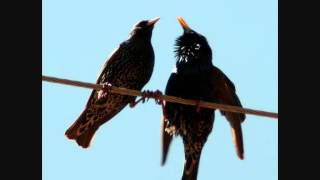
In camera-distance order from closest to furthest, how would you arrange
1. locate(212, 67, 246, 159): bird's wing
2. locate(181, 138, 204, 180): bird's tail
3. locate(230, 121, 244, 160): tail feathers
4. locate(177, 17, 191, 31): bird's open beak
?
locate(230, 121, 244, 160): tail feathers
locate(212, 67, 246, 159): bird's wing
locate(181, 138, 204, 180): bird's tail
locate(177, 17, 191, 31): bird's open beak

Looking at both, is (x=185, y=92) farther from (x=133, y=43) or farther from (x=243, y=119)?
(x=133, y=43)

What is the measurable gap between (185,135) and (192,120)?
19 cm

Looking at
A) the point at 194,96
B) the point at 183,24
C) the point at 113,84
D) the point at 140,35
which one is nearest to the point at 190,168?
Answer: the point at 194,96

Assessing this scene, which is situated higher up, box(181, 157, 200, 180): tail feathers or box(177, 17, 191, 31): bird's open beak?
box(177, 17, 191, 31): bird's open beak

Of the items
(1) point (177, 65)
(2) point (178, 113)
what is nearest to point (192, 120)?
(2) point (178, 113)

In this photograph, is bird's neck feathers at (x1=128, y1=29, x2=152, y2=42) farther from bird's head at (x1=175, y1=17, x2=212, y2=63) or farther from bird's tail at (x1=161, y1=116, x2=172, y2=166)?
bird's tail at (x1=161, y1=116, x2=172, y2=166)

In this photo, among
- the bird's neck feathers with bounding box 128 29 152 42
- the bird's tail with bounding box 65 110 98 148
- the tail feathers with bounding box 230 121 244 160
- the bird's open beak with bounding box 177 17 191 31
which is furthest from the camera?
the bird's neck feathers with bounding box 128 29 152 42

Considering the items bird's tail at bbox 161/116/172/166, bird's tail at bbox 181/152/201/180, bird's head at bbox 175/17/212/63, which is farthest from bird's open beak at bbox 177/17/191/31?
bird's tail at bbox 181/152/201/180

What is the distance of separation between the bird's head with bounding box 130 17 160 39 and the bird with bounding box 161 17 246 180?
91 cm

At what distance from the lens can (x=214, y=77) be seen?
19.4 feet

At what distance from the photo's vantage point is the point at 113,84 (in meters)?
6.61

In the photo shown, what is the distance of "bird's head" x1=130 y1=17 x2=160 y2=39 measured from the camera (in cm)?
698
